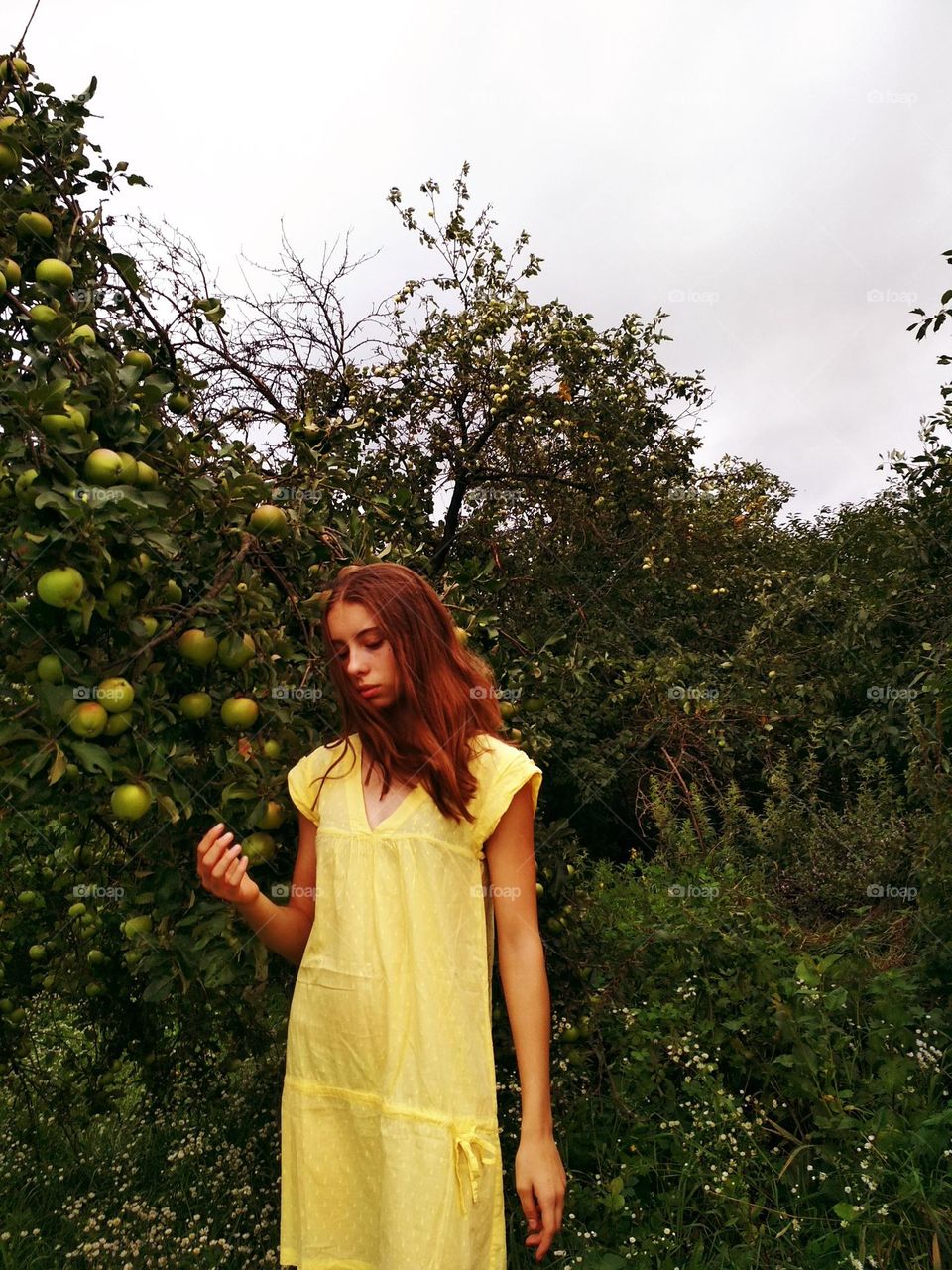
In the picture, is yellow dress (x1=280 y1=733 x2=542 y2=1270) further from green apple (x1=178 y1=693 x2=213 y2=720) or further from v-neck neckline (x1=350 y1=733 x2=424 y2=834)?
green apple (x1=178 y1=693 x2=213 y2=720)

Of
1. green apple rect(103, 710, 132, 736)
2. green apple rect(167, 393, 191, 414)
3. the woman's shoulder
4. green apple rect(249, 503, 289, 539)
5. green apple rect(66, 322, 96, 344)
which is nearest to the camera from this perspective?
green apple rect(103, 710, 132, 736)

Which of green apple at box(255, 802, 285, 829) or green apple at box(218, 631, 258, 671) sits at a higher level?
green apple at box(218, 631, 258, 671)

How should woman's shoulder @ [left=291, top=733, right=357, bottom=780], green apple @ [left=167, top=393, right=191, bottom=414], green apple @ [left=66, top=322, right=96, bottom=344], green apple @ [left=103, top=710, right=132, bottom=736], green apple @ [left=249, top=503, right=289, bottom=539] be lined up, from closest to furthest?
green apple @ [left=103, top=710, right=132, bottom=736]
green apple @ [left=66, top=322, right=96, bottom=344]
woman's shoulder @ [left=291, top=733, right=357, bottom=780]
green apple @ [left=249, top=503, right=289, bottom=539]
green apple @ [left=167, top=393, right=191, bottom=414]

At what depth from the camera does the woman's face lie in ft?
5.29

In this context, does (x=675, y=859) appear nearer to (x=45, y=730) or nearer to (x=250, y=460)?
(x=250, y=460)

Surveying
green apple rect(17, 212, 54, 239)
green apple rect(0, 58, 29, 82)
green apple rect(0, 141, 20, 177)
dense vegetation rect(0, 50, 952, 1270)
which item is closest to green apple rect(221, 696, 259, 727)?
dense vegetation rect(0, 50, 952, 1270)

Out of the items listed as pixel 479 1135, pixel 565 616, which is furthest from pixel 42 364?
pixel 565 616

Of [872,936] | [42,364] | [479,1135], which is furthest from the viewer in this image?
[872,936]

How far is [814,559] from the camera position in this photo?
Result: 27.1 ft

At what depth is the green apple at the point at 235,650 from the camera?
1.60 metres

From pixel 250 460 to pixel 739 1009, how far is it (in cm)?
225

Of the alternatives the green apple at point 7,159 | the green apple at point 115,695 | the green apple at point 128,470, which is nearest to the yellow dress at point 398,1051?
the green apple at point 115,695

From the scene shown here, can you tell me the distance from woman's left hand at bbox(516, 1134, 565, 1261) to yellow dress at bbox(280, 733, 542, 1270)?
48 millimetres

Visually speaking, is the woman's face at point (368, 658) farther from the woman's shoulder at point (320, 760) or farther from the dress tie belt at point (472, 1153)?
the dress tie belt at point (472, 1153)
